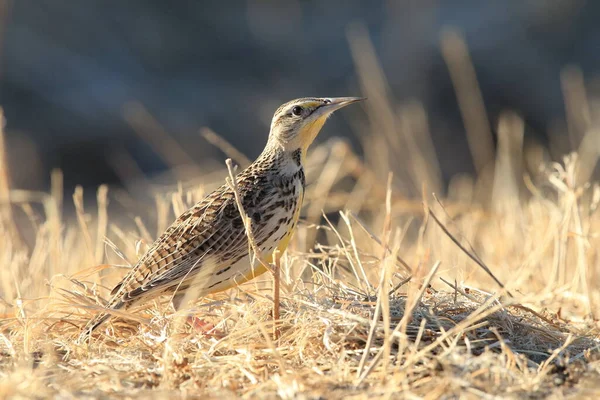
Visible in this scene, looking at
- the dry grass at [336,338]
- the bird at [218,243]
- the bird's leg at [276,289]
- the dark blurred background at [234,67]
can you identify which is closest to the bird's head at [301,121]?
the bird at [218,243]

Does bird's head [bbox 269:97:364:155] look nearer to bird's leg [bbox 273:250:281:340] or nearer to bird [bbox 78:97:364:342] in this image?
bird [bbox 78:97:364:342]

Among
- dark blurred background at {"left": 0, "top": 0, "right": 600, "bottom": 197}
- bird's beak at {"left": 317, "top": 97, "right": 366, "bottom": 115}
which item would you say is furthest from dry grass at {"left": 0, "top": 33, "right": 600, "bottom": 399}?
dark blurred background at {"left": 0, "top": 0, "right": 600, "bottom": 197}

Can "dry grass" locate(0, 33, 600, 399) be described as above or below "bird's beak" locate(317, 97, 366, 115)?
below

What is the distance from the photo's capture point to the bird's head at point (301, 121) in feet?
14.2

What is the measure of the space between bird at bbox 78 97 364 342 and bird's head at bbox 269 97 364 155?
0.74ft

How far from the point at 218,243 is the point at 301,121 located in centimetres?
82

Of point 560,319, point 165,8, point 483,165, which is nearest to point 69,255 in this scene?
point 560,319

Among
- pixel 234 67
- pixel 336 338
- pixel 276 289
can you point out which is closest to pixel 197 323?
pixel 276 289

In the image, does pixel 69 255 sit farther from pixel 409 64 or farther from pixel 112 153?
pixel 409 64

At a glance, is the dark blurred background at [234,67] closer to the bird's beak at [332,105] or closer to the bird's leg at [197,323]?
the bird's beak at [332,105]

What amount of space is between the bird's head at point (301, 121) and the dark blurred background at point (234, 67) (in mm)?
6226

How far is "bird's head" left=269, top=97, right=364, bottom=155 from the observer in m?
4.32

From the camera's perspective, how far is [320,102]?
174 inches

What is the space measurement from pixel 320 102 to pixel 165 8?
30.7 feet
